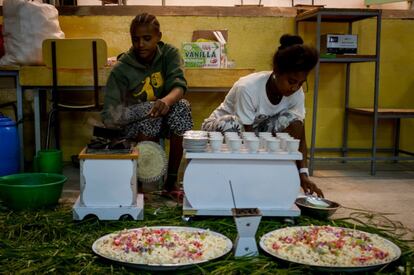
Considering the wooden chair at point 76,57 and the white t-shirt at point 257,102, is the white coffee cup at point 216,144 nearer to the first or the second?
the white t-shirt at point 257,102

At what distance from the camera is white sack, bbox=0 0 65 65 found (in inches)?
122

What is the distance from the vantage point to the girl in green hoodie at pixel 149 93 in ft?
8.28

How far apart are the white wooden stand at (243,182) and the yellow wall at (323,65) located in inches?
72.0

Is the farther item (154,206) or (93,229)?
(154,206)

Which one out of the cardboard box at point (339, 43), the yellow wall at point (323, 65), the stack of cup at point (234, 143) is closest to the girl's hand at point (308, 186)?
the stack of cup at point (234, 143)

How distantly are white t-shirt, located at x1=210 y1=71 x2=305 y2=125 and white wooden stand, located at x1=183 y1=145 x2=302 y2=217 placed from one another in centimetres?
46

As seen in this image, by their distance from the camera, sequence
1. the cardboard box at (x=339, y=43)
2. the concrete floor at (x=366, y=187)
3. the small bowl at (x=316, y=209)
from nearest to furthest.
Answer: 1. the small bowl at (x=316, y=209)
2. the concrete floor at (x=366, y=187)
3. the cardboard box at (x=339, y=43)

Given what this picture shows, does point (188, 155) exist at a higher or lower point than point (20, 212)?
higher

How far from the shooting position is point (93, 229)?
1.95 metres

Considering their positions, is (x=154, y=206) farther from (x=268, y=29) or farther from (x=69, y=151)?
(x=268, y=29)

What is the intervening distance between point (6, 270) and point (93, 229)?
1.57 feet

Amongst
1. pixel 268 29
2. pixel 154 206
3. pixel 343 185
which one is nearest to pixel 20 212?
pixel 154 206

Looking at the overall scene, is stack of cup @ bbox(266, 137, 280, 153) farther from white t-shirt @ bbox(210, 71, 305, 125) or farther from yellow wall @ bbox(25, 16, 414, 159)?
yellow wall @ bbox(25, 16, 414, 159)

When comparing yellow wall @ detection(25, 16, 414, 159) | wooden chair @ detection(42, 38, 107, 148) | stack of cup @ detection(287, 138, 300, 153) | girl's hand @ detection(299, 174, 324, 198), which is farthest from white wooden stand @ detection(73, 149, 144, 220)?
yellow wall @ detection(25, 16, 414, 159)
